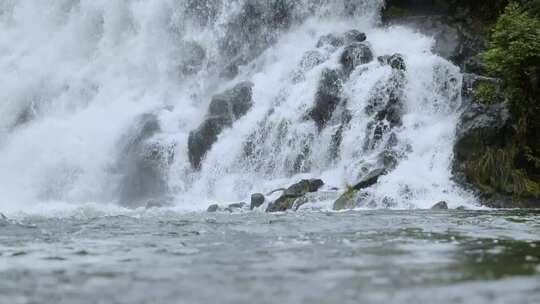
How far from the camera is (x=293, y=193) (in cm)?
2028

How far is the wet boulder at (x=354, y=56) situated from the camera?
86.9 feet

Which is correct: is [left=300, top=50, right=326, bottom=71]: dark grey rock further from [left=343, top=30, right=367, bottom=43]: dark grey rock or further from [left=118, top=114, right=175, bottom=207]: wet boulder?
[left=118, top=114, right=175, bottom=207]: wet boulder

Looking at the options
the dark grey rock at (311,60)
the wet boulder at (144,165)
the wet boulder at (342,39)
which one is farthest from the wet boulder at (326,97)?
the wet boulder at (144,165)

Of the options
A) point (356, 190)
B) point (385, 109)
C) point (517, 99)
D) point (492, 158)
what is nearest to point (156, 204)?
point (356, 190)

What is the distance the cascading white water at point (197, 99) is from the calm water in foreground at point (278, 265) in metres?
9.42

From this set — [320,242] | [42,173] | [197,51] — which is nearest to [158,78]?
[197,51]

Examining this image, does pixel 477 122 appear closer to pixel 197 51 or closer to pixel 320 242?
pixel 320 242

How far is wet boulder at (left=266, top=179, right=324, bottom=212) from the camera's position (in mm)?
19562

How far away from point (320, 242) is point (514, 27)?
12.9m

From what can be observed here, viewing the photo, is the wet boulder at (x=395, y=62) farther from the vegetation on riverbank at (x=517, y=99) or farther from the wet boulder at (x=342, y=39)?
the vegetation on riverbank at (x=517, y=99)

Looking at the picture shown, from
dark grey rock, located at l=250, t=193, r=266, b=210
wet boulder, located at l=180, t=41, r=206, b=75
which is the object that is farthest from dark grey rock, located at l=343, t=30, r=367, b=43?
dark grey rock, located at l=250, t=193, r=266, b=210

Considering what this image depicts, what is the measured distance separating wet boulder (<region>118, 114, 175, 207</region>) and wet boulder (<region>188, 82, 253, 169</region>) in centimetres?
127

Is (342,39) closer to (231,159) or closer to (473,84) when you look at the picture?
(231,159)

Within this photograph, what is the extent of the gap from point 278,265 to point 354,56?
20.9m
